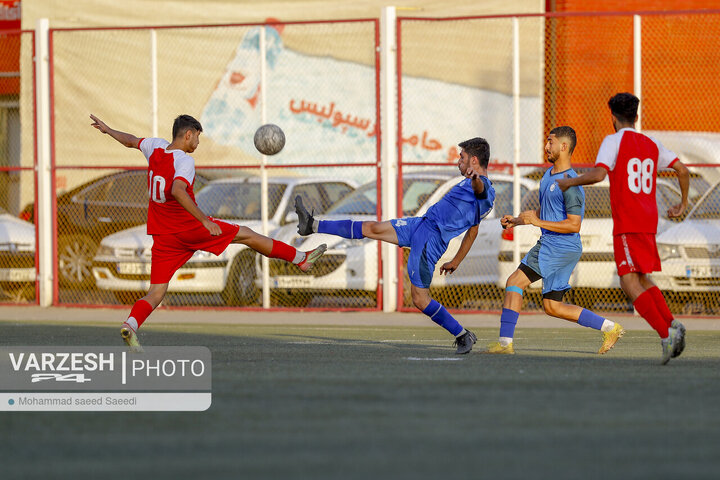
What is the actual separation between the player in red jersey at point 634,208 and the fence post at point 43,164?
30.3 ft

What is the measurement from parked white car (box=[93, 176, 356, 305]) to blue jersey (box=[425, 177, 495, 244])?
5.72 metres

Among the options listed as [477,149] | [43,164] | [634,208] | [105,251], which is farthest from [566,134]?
[43,164]

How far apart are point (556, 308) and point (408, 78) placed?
36.9ft

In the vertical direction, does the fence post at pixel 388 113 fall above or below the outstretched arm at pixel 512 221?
above

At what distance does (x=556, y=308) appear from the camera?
9.91 m

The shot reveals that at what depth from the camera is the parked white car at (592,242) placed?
50.2ft

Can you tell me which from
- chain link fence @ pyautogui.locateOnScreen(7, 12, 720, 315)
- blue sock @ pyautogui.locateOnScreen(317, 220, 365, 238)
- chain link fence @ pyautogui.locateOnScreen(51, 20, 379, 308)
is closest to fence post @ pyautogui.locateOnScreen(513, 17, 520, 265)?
chain link fence @ pyautogui.locateOnScreen(7, 12, 720, 315)

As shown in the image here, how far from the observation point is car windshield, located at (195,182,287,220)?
1661 centimetres

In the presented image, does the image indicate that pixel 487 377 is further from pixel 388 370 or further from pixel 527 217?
pixel 527 217

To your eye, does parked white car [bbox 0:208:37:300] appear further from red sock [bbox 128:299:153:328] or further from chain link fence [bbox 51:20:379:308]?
red sock [bbox 128:299:153:328]

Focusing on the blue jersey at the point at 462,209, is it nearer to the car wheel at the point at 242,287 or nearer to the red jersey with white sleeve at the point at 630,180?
the red jersey with white sleeve at the point at 630,180

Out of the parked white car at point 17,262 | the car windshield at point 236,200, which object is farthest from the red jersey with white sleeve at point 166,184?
the parked white car at point 17,262

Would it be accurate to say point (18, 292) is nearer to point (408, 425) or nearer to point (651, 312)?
point (651, 312)

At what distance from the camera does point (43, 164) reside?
54.4 feet
